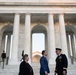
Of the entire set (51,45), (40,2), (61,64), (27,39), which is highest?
(40,2)

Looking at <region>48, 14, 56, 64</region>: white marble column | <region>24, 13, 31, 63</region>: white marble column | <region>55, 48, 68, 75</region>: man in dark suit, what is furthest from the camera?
<region>24, 13, 31, 63</region>: white marble column

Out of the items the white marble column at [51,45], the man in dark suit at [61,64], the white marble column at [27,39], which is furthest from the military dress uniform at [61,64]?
the white marble column at [27,39]

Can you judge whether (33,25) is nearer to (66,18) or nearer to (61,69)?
(66,18)

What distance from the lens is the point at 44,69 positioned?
1181cm

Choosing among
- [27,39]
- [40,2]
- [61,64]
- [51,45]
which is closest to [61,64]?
[61,64]

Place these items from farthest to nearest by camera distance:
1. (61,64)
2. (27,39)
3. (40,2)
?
(40,2), (27,39), (61,64)

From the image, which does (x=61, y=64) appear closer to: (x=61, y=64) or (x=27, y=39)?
(x=61, y=64)

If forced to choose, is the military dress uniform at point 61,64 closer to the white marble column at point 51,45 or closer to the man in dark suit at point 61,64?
the man in dark suit at point 61,64

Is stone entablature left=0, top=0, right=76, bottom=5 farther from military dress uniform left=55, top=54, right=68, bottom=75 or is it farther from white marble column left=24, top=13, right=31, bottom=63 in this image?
military dress uniform left=55, top=54, right=68, bottom=75

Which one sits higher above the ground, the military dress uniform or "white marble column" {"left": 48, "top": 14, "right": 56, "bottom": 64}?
"white marble column" {"left": 48, "top": 14, "right": 56, "bottom": 64}

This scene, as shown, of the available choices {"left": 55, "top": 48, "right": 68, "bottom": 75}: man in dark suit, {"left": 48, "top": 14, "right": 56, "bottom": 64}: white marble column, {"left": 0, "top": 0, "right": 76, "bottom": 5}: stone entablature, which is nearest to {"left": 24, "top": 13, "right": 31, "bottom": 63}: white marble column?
{"left": 0, "top": 0, "right": 76, "bottom": 5}: stone entablature

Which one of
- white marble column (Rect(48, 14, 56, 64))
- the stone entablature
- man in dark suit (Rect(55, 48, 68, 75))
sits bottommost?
man in dark suit (Rect(55, 48, 68, 75))

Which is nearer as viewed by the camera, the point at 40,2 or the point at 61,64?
the point at 61,64

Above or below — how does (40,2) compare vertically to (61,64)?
above
